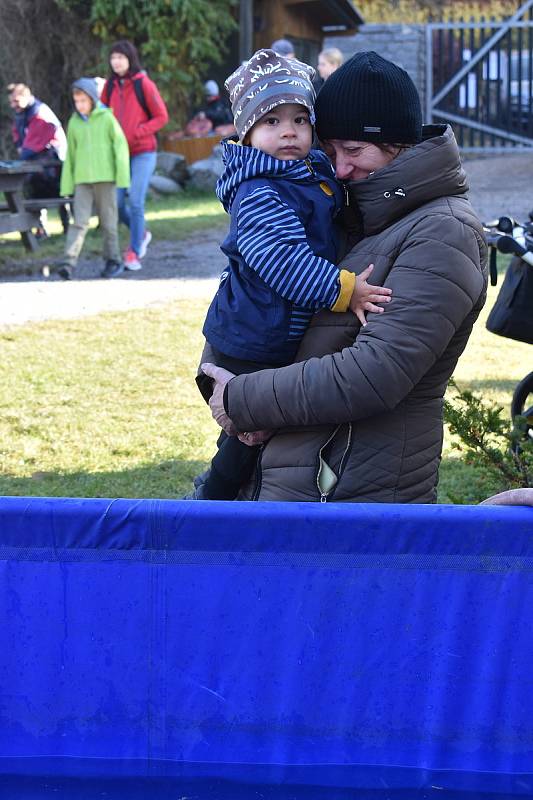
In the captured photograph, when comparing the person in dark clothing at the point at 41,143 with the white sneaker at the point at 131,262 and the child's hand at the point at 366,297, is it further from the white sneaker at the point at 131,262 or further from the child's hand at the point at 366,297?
the child's hand at the point at 366,297

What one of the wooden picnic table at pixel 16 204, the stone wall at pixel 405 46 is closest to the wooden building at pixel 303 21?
the stone wall at pixel 405 46

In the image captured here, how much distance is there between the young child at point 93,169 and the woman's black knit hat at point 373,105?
30.1 ft

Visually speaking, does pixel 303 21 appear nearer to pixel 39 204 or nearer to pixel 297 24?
pixel 297 24

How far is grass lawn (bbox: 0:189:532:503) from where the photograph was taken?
218 inches

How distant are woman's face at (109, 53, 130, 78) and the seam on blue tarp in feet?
32.9

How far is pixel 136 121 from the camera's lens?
38.6 ft

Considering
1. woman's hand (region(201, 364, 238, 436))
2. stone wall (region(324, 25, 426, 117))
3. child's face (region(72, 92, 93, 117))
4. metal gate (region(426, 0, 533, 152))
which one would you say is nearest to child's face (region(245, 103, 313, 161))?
woman's hand (region(201, 364, 238, 436))

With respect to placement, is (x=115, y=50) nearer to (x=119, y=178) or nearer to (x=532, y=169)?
(x=119, y=178)

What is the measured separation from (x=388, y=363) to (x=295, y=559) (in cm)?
44

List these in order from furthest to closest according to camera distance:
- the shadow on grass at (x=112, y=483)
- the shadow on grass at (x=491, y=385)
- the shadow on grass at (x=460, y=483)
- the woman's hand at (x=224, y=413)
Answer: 1. the shadow on grass at (x=491, y=385)
2. the shadow on grass at (x=112, y=483)
3. the shadow on grass at (x=460, y=483)
4. the woman's hand at (x=224, y=413)

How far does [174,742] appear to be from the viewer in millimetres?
2480

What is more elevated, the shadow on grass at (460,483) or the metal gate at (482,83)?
the shadow on grass at (460,483)

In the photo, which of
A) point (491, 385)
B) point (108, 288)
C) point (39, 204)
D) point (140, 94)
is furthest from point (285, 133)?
point (39, 204)

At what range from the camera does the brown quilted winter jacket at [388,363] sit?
2.41 metres
